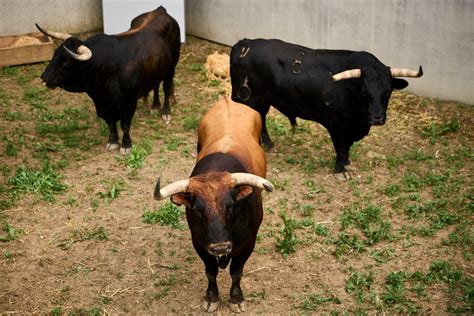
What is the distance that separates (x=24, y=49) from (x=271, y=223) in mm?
6823

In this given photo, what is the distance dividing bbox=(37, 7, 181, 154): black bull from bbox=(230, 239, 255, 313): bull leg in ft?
12.7

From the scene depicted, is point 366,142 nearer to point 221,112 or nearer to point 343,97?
point 343,97

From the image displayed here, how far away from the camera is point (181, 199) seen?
18.5ft

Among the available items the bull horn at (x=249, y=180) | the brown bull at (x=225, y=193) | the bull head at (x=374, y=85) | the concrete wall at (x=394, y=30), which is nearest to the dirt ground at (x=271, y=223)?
the concrete wall at (x=394, y=30)

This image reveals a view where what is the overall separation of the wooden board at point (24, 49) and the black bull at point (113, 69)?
3128 mm

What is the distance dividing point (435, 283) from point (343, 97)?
9.52ft

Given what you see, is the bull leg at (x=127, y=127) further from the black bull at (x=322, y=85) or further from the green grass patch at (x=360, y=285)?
the green grass patch at (x=360, y=285)

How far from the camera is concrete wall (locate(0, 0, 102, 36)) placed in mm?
13039

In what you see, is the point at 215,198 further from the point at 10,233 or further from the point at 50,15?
the point at 50,15

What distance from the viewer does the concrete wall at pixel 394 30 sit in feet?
34.4

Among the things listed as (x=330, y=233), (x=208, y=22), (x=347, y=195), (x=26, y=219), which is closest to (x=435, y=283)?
(x=330, y=233)

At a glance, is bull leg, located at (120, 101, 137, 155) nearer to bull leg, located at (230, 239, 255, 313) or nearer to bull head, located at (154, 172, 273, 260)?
bull leg, located at (230, 239, 255, 313)

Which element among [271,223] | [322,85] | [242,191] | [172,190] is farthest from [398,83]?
[172,190]

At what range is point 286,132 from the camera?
10.5m
